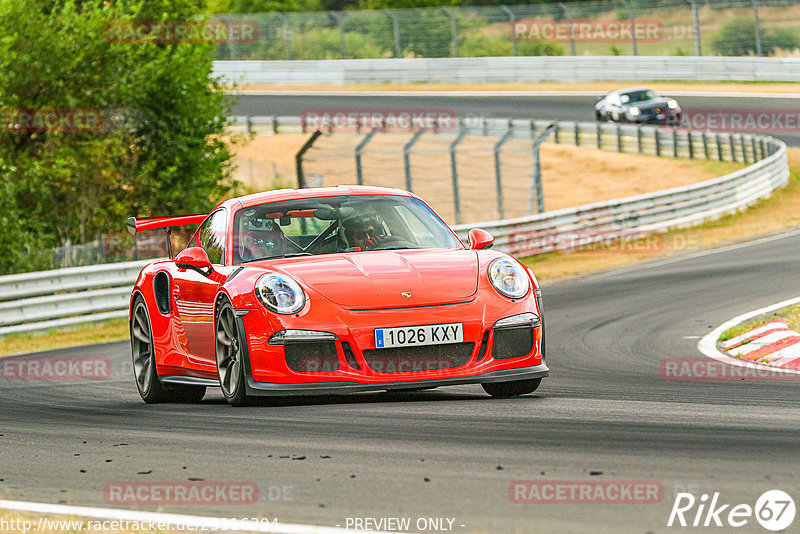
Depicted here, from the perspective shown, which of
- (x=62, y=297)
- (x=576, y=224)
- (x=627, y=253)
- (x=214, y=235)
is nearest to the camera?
(x=214, y=235)

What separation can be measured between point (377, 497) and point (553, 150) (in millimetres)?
37847

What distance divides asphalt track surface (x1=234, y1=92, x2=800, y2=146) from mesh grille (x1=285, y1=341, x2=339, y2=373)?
3430 cm

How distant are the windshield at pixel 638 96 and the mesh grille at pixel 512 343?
113 feet

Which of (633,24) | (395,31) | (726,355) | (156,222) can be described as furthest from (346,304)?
(395,31)

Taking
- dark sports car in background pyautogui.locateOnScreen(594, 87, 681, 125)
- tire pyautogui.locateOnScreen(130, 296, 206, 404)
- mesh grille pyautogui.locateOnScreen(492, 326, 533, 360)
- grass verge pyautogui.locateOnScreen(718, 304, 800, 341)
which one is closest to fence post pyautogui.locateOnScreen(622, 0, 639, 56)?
dark sports car in background pyautogui.locateOnScreen(594, 87, 681, 125)

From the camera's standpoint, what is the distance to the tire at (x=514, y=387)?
7934 millimetres

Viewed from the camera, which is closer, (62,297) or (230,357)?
(230,357)

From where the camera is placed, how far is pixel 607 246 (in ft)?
78.4

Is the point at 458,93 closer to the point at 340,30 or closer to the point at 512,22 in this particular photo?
the point at 512,22

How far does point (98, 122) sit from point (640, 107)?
2099 centimetres

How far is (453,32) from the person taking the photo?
5116 centimetres

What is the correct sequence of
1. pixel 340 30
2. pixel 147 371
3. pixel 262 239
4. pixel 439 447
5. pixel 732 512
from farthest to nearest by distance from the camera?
1. pixel 340 30
2. pixel 147 371
3. pixel 262 239
4. pixel 439 447
5. pixel 732 512

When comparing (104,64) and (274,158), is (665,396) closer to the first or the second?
(104,64)

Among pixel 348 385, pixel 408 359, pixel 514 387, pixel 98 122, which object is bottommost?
pixel 98 122
